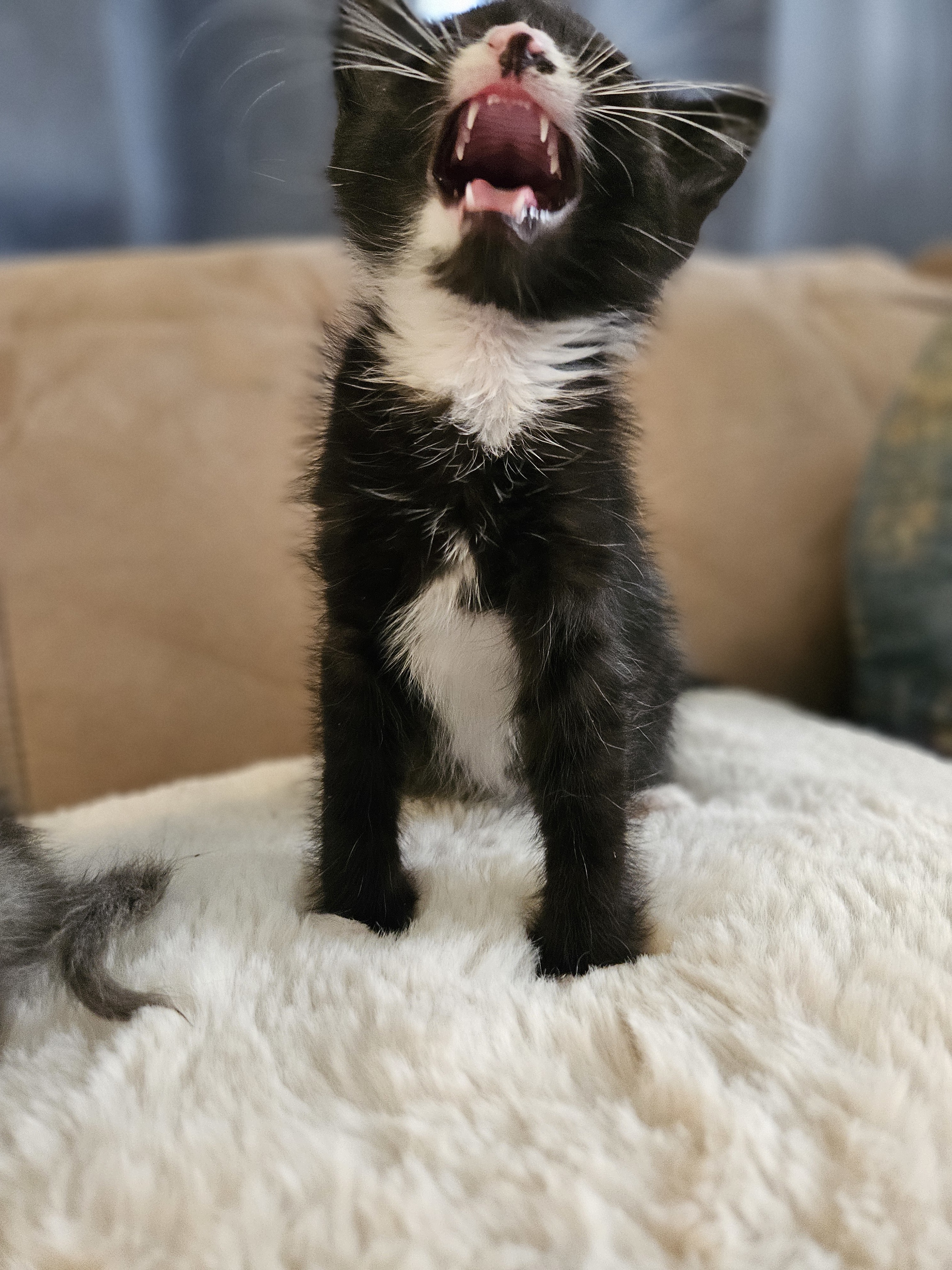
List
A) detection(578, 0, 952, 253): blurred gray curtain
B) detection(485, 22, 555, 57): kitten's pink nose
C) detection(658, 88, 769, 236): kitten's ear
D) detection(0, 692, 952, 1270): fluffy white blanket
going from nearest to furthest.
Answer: detection(0, 692, 952, 1270): fluffy white blanket
detection(485, 22, 555, 57): kitten's pink nose
detection(658, 88, 769, 236): kitten's ear
detection(578, 0, 952, 253): blurred gray curtain

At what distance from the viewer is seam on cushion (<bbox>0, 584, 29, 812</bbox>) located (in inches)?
49.0

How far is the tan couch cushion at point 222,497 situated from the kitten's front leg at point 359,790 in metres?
0.53

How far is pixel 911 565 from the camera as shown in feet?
4.08

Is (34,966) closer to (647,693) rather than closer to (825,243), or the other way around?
(647,693)

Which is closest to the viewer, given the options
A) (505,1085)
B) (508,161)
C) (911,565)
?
(505,1085)

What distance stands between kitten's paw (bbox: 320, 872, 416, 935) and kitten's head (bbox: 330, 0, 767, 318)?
0.38 metres

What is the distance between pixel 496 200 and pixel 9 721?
0.94 m

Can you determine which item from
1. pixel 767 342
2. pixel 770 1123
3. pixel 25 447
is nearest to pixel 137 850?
pixel 770 1123

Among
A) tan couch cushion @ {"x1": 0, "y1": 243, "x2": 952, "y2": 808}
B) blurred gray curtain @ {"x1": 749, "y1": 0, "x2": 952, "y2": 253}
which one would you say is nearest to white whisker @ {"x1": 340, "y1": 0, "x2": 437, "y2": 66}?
tan couch cushion @ {"x1": 0, "y1": 243, "x2": 952, "y2": 808}

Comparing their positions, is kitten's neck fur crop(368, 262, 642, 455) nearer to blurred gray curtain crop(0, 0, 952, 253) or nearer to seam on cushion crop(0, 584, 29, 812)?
blurred gray curtain crop(0, 0, 952, 253)

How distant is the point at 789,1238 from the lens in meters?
0.43

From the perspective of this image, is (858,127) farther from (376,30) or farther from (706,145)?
(376,30)

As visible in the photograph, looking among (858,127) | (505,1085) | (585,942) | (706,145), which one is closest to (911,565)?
(706,145)

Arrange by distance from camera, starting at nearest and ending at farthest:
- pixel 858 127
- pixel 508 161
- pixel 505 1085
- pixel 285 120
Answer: pixel 505 1085, pixel 508 161, pixel 285 120, pixel 858 127
